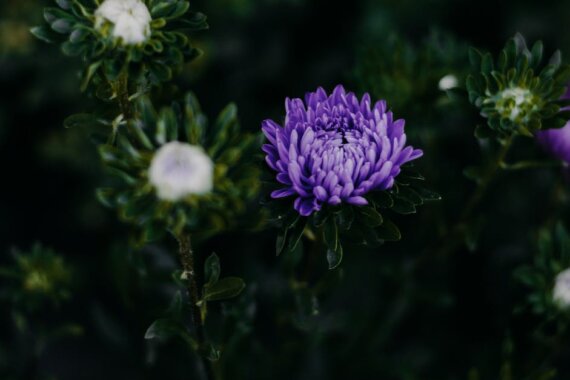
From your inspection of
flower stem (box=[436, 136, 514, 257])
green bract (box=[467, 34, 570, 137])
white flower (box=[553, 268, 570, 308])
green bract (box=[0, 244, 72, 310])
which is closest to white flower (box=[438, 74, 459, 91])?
flower stem (box=[436, 136, 514, 257])

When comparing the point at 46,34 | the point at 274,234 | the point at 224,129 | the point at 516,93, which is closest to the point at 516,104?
the point at 516,93

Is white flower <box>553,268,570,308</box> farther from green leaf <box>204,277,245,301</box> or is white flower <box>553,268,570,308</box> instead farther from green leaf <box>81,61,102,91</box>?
green leaf <box>81,61,102,91</box>

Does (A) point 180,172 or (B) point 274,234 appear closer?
(A) point 180,172

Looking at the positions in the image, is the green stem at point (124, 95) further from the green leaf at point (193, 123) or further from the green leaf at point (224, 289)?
the green leaf at point (224, 289)

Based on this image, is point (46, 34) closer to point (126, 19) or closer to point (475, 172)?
point (126, 19)

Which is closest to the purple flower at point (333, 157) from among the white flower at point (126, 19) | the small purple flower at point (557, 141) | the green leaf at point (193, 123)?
the green leaf at point (193, 123)

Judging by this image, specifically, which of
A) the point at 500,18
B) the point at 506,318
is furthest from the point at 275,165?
the point at 500,18
